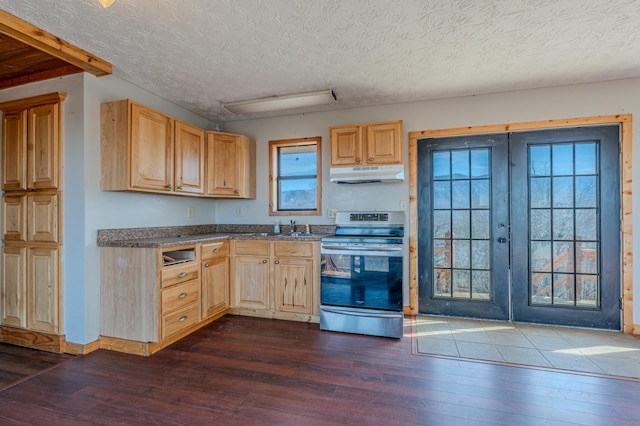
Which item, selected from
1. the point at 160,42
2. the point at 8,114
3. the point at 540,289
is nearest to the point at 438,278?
the point at 540,289

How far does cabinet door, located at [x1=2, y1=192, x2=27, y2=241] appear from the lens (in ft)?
8.63

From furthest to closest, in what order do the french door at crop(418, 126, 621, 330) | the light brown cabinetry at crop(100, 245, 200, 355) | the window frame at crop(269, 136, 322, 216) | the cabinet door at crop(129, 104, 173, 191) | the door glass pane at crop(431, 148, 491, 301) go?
1. the window frame at crop(269, 136, 322, 216)
2. the door glass pane at crop(431, 148, 491, 301)
3. the french door at crop(418, 126, 621, 330)
4. the cabinet door at crop(129, 104, 173, 191)
5. the light brown cabinetry at crop(100, 245, 200, 355)

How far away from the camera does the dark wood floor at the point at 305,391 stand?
1.71m

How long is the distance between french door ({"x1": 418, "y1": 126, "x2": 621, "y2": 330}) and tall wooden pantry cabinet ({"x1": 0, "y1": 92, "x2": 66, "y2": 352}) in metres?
3.47

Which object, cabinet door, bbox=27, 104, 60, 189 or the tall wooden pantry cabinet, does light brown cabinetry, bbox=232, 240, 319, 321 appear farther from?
cabinet door, bbox=27, 104, 60, 189

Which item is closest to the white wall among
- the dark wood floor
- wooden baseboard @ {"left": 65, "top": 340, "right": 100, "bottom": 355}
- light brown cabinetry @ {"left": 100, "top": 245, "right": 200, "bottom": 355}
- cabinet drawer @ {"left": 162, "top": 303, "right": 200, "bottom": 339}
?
cabinet drawer @ {"left": 162, "top": 303, "right": 200, "bottom": 339}

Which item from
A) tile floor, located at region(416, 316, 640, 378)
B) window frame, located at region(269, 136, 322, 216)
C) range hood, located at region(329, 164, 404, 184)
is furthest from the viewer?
window frame, located at region(269, 136, 322, 216)

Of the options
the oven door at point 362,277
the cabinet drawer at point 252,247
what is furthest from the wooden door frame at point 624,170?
the cabinet drawer at point 252,247

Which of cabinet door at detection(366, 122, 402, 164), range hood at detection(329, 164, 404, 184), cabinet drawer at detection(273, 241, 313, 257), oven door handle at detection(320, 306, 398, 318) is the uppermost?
cabinet door at detection(366, 122, 402, 164)

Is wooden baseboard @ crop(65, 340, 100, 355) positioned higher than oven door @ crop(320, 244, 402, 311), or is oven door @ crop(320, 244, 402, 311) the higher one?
oven door @ crop(320, 244, 402, 311)

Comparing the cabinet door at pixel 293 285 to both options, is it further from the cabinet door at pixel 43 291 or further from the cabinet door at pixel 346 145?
the cabinet door at pixel 43 291

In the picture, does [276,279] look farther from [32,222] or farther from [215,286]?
[32,222]

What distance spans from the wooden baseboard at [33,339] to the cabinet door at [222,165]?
1865 mm

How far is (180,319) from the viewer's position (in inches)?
107
